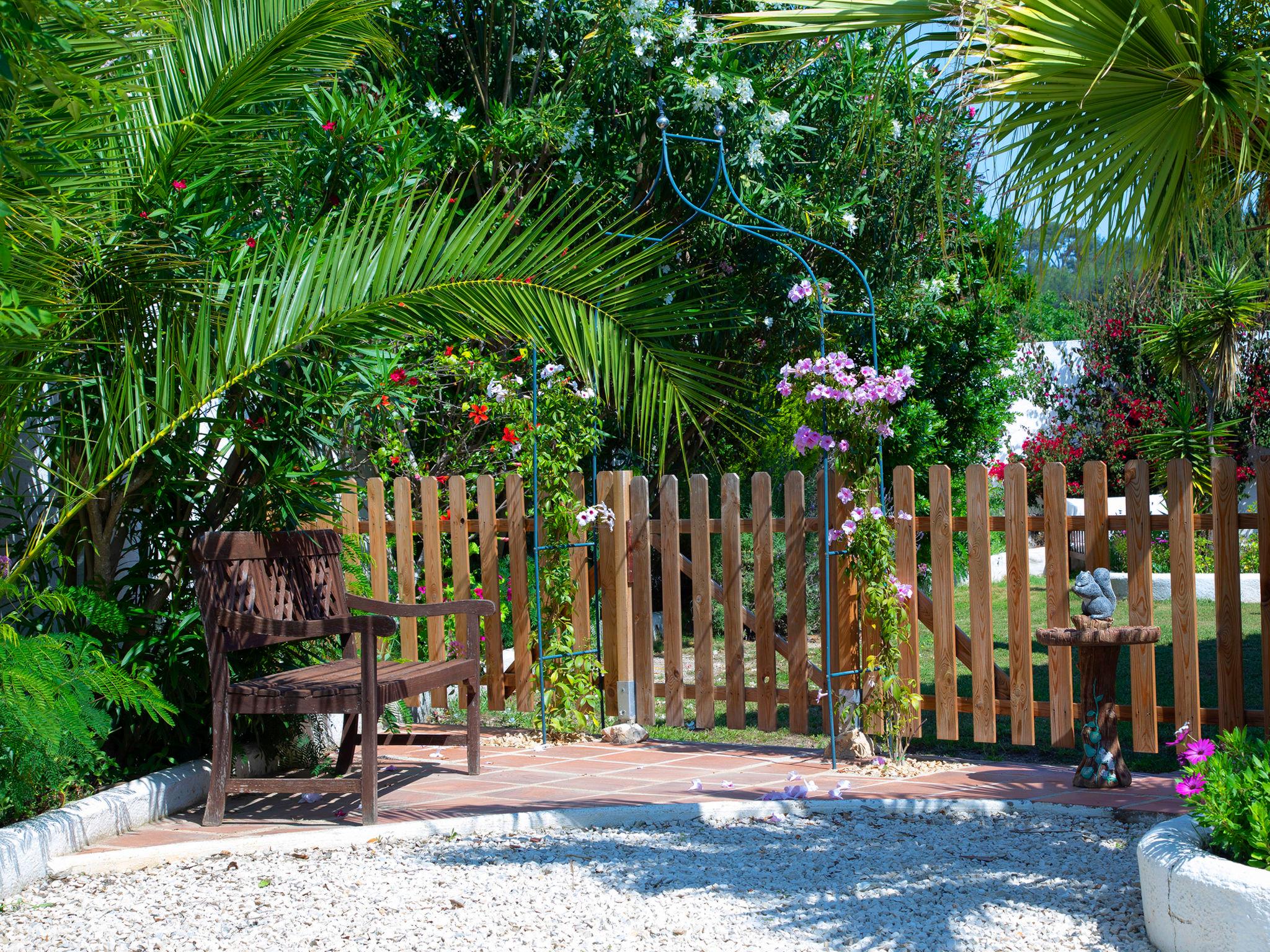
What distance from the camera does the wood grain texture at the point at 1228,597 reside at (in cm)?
488

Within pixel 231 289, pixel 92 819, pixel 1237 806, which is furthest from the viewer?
pixel 231 289

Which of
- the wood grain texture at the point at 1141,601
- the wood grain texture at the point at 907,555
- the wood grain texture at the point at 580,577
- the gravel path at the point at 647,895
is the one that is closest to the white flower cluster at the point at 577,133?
the wood grain texture at the point at 580,577

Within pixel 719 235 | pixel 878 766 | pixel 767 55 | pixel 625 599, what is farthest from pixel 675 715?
pixel 767 55

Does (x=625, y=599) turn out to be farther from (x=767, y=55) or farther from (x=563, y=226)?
(x=767, y=55)

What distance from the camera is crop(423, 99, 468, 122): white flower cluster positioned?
8.27 metres

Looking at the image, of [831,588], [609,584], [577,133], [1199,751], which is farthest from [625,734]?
Result: [577,133]

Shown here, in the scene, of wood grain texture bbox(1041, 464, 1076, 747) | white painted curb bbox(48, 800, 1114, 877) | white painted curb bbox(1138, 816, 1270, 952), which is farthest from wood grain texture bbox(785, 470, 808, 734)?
white painted curb bbox(1138, 816, 1270, 952)

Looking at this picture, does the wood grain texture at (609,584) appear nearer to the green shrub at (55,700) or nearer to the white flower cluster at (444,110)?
the green shrub at (55,700)

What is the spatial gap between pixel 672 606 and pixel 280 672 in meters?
2.02

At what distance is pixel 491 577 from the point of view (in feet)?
21.2

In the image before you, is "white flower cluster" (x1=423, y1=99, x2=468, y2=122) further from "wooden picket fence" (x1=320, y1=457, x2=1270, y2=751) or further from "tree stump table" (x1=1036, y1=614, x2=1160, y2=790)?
"tree stump table" (x1=1036, y1=614, x2=1160, y2=790)

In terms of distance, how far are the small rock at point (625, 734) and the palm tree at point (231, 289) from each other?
6.73 feet

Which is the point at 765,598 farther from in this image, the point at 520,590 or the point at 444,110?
the point at 444,110

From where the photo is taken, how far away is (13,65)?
9.86 feet
